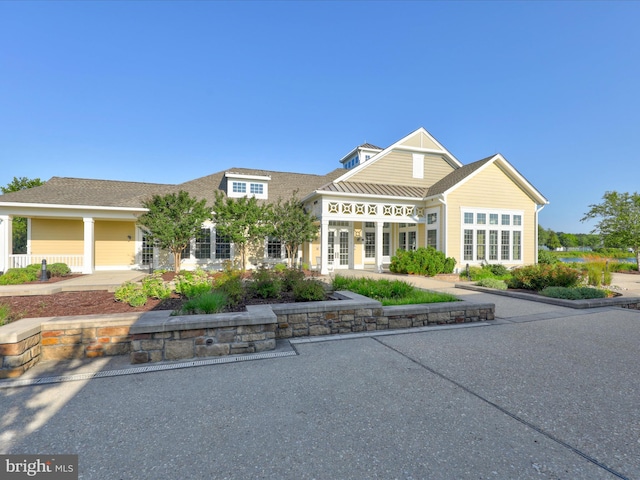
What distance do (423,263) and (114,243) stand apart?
1558cm

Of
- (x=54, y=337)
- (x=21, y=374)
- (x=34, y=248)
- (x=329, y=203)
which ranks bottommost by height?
(x=21, y=374)

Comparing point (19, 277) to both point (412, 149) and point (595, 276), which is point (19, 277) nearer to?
point (412, 149)

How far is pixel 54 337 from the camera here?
4246 millimetres

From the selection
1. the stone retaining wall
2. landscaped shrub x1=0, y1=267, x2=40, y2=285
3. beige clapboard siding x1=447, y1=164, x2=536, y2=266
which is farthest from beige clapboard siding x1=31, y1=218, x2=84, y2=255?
beige clapboard siding x1=447, y1=164, x2=536, y2=266

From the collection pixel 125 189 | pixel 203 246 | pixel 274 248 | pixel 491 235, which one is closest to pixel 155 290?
pixel 203 246

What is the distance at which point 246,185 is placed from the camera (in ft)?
55.8

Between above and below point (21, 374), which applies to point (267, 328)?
above

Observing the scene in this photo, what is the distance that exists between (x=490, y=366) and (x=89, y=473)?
4.33m

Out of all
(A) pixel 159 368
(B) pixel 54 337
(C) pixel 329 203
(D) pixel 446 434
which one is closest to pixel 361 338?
(D) pixel 446 434

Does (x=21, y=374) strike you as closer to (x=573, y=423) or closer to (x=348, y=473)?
(x=348, y=473)

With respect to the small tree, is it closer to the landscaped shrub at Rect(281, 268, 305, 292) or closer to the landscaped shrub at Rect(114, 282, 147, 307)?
the landscaped shrub at Rect(281, 268, 305, 292)

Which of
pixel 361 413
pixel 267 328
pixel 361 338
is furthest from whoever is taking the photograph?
pixel 361 338

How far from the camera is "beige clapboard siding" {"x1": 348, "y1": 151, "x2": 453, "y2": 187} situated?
16.7m

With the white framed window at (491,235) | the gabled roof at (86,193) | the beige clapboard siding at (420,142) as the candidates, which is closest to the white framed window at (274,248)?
the gabled roof at (86,193)
